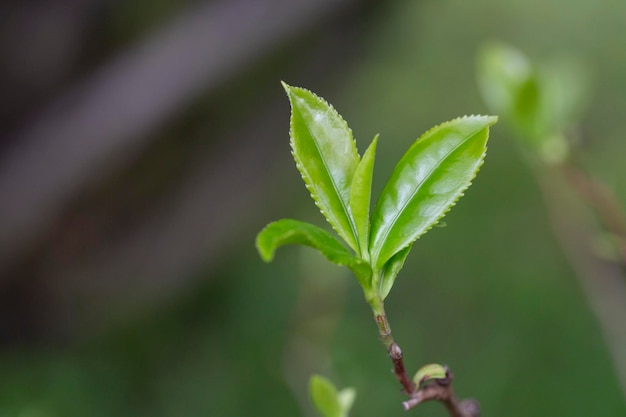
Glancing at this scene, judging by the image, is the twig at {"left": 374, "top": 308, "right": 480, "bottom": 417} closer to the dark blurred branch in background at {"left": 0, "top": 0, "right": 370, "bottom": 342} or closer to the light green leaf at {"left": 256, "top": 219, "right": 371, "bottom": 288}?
the light green leaf at {"left": 256, "top": 219, "right": 371, "bottom": 288}

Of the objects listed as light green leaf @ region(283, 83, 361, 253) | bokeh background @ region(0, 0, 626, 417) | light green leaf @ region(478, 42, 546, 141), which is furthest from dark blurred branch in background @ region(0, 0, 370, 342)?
light green leaf @ region(283, 83, 361, 253)

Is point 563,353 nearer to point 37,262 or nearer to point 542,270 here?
point 542,270

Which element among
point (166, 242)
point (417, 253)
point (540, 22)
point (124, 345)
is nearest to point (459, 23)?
point (540, 22)

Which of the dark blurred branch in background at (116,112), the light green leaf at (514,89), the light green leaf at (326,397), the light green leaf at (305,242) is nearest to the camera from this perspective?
the light green leaf at (305,242)

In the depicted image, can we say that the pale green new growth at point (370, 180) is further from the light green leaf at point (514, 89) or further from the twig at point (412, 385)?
the light green leaf at point (514, 89)

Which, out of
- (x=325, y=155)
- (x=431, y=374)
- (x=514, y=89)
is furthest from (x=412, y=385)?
(x=514, y=89)

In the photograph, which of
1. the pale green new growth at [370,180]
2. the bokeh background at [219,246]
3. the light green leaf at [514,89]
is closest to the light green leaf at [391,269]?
the pale green new growth at [370,180]

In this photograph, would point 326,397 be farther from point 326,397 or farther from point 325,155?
point 325,155
